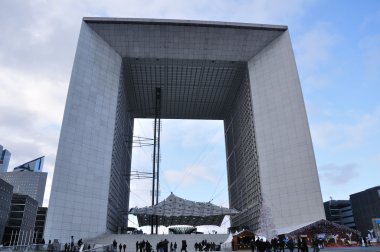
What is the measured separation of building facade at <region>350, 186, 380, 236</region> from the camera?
3821 inches

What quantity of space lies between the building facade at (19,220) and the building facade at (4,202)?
553cm

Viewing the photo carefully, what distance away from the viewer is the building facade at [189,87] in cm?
4472

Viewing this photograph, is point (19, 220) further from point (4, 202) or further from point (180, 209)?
point (180, 209)

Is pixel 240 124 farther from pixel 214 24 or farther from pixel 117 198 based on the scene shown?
pixel 117 198

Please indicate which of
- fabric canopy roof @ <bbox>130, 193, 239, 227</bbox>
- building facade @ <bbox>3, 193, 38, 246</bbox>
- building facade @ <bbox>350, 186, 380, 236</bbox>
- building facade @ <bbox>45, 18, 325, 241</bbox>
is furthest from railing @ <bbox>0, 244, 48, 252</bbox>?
building facade @ <bbox>350, 186, 380, 236</bbox>

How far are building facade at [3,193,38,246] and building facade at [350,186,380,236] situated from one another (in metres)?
101

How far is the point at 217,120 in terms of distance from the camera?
8275 centimetres

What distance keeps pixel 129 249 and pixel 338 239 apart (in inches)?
980

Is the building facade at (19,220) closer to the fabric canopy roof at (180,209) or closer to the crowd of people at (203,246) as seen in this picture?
the fabric canopy roof at (180,209)

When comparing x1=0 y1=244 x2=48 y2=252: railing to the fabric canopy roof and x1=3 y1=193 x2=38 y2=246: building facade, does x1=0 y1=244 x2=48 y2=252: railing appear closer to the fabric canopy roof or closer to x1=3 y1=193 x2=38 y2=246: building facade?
the fabric canopy roof

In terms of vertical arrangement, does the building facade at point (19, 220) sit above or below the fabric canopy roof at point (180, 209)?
above

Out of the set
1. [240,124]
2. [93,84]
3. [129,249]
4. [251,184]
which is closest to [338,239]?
[251,184]

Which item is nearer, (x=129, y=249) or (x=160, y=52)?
(x=129, y=249)

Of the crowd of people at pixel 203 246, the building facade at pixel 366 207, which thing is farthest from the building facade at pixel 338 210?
the crowd of people at pixel 203 246
